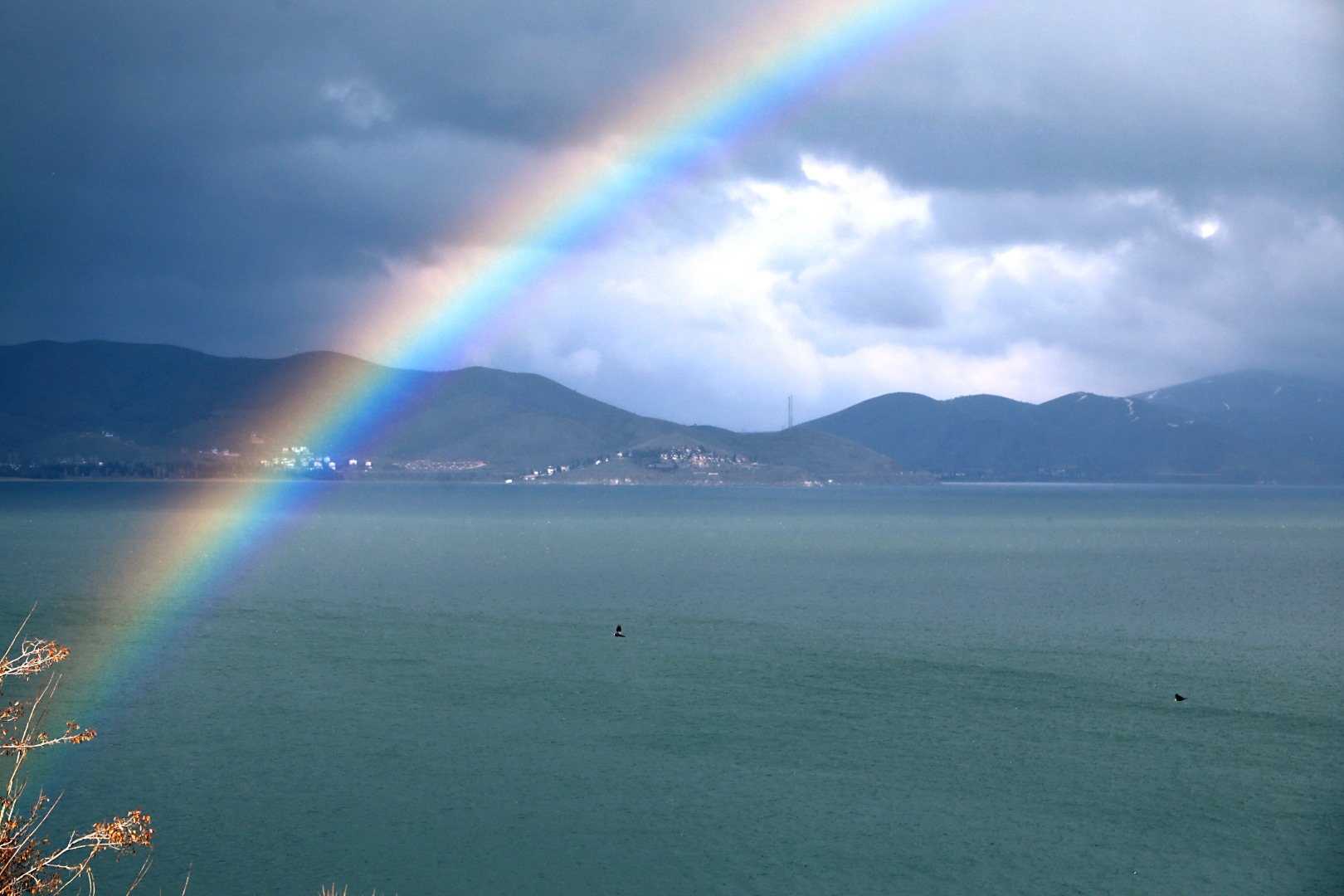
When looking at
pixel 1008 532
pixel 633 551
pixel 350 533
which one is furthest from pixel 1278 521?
pixel 350 533

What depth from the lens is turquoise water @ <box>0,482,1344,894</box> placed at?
77.4 feet

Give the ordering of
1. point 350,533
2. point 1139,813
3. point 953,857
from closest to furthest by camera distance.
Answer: point 953,857, point 1139,813, point 350,533

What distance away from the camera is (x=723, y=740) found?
32.3m

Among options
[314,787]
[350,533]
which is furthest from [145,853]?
[350,533]

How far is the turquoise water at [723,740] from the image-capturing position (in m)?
23.6

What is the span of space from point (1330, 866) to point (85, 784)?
29.6 m

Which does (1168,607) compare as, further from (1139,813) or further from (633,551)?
(633,551)

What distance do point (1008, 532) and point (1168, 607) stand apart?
7804 cm

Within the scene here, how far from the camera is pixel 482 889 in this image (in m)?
22.2

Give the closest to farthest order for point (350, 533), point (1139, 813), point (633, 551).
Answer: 1. point (1139, 813)
2. point (633, 551)
3. point (350, 533)

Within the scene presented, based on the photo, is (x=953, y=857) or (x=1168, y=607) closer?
(x=953, y=857)

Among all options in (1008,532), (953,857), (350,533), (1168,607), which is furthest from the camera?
(1008,532)

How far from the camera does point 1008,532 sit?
14075 centimetres

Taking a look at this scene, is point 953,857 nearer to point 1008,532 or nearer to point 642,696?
point 642,696
